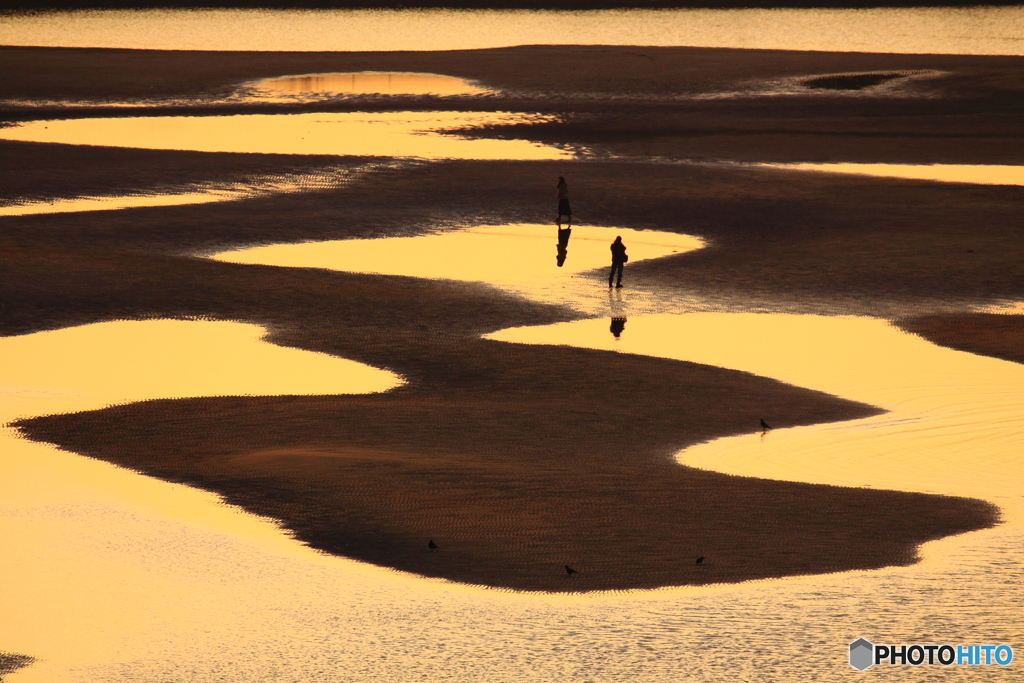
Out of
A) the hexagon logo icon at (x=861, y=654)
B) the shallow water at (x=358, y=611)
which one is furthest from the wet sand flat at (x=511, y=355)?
the hexagon logo icon at (x=861, y=654)

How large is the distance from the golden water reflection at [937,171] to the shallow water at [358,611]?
24.0 meters

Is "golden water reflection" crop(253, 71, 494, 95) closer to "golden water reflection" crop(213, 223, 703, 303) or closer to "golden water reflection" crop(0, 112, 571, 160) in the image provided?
"golden water reflection" crop(0, 112, 571, 160)

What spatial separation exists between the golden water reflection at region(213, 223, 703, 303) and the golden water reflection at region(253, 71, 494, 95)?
24.1m

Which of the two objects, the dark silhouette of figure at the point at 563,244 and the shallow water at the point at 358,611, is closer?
the shallow water at the point at 358,611

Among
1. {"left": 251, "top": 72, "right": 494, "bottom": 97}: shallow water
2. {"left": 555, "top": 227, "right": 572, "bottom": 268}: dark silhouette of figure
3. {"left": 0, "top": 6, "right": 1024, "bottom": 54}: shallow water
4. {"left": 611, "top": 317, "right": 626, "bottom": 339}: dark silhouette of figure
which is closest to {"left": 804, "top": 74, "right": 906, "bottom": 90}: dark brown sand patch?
{"left": 0, "top": 6, "right": 1024, "bottom": 54}: shallow water

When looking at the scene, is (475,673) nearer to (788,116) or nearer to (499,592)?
(499,592)

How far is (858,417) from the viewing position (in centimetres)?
1817

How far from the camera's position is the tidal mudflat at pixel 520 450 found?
11586 mm

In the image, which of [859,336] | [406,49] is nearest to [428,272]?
[859,336]

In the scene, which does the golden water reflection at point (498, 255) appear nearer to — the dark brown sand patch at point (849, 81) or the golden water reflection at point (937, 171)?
the golden water reflection at point (937, 171)

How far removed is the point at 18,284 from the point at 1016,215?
76.8 ft

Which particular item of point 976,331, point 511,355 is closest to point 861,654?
point 511,355

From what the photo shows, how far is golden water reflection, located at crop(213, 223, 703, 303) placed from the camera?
26.8m

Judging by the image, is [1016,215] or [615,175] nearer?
[1016,215]
